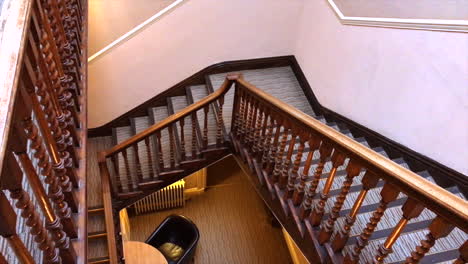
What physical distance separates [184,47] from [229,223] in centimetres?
271

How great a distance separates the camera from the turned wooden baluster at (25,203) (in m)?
1.05

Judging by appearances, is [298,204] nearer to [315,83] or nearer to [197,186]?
[315,83]

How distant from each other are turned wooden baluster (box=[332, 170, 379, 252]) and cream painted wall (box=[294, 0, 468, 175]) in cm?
125

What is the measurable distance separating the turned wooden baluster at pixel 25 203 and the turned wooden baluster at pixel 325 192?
53.4 inches

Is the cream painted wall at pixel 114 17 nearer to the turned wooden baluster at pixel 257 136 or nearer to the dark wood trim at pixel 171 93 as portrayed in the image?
the dark wood trim at pixel 171 93

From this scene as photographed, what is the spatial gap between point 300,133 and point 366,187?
63cm

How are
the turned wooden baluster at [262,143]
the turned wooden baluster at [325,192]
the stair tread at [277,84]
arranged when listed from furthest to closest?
the stair tread at [277,84] < the turned wooden baluster at [262,143] < the turned wooden baluster at [325,192]

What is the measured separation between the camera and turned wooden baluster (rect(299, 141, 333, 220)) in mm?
1976

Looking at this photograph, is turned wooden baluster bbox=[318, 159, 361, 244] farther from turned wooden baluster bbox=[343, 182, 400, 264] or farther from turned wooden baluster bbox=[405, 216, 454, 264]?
turned wooden baluster bbox=[405, 216, 454, 264]

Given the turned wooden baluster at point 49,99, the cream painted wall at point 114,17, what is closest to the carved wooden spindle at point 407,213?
the turned wooden baluster at point 49,99

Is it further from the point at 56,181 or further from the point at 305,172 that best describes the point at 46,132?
the point at 305,172

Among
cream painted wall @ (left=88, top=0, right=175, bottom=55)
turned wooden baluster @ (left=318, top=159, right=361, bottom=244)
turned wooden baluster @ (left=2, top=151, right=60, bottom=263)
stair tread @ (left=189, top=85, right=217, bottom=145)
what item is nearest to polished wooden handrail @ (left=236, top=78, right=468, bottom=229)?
turned wooden baluster @ (left=318, top=159, right=361, bottom=244)

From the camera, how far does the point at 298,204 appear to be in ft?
8.22

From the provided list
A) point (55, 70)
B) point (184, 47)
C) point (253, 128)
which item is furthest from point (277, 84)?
point (55, 70)
